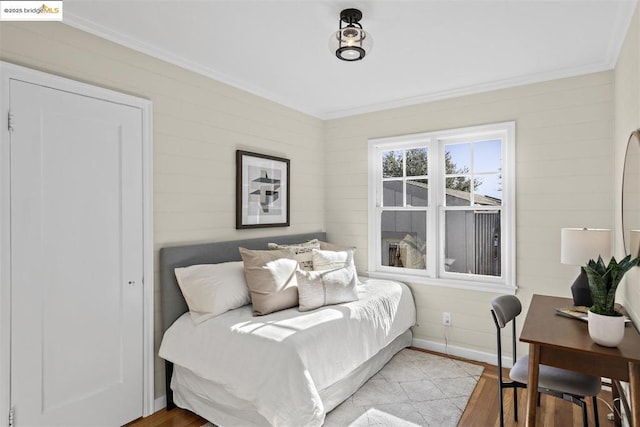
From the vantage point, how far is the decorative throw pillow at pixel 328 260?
3.32 meters

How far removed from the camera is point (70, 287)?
7.50 ft

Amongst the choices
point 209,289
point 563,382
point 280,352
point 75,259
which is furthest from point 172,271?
point 563,382

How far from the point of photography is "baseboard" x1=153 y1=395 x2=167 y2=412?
2.71 m

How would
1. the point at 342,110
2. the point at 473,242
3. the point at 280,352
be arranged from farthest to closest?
1. the point at 342,110
2. the point at 473,242
3. the point at 280,352

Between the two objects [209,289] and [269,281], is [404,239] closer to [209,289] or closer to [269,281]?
[269,281]

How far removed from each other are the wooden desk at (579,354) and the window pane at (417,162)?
2.17 metres

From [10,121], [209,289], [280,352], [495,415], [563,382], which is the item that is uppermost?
[10,121]

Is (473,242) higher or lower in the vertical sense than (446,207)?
lower

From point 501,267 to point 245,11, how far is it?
306cm

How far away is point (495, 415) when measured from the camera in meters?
2.61

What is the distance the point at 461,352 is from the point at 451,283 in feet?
2.22

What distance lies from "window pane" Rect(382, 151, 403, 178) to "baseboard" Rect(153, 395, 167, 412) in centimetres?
304

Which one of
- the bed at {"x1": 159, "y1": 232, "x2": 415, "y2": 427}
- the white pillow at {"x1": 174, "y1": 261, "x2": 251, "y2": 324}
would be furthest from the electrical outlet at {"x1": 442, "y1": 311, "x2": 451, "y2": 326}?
the white pillow at {"x1": 174, "y1": 261, "x2": 251, "y2": 324}

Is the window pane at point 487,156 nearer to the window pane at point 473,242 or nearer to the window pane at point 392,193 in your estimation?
the window pane at point 473,242
